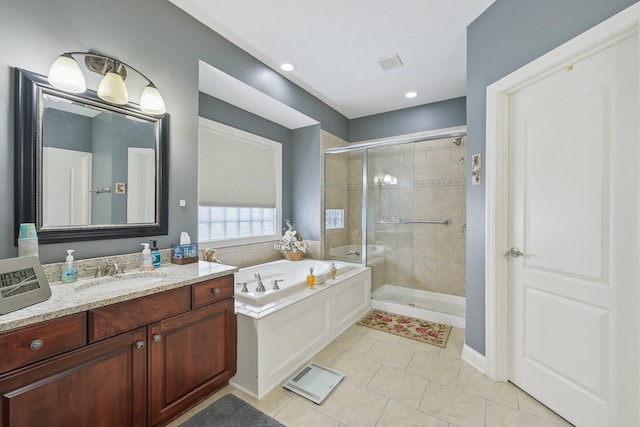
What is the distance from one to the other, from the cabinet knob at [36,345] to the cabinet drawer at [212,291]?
632mm

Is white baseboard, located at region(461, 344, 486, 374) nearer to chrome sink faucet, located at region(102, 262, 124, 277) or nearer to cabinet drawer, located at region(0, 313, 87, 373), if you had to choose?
cabinet drawer, located at region(0, 313, 87, 373)

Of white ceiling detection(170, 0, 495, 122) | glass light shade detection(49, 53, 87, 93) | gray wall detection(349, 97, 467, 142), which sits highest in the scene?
white ceiling detection(170, 0, 495, 122)

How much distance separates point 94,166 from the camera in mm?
1631

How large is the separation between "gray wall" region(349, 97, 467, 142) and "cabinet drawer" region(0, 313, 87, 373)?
3827 millimetres

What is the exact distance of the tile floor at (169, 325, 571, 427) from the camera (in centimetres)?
161

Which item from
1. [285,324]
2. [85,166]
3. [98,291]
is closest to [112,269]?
[98,291]

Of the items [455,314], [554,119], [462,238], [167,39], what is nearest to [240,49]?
[167,39]

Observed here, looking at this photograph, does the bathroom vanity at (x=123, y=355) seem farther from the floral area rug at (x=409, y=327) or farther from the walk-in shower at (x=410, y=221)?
the walk-in shower at (x=410, y=221)

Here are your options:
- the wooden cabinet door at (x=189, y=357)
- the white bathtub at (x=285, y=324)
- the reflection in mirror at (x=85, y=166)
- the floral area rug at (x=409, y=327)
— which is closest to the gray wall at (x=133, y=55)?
the reflection in mirror at (x=85, y=166)

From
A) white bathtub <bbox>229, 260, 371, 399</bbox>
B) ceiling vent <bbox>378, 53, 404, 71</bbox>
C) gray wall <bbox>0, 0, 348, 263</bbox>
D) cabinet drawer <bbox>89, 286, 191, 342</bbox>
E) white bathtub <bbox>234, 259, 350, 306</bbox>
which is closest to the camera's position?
cabinet drawer <bbox>89, 286, 191, 342</bbox>

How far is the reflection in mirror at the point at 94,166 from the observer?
1453 mm

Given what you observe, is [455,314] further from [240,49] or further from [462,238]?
[240,49]

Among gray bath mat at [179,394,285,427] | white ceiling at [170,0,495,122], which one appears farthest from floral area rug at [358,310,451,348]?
white ceiling at [170,0,495,122]

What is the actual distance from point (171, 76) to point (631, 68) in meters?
2.64
